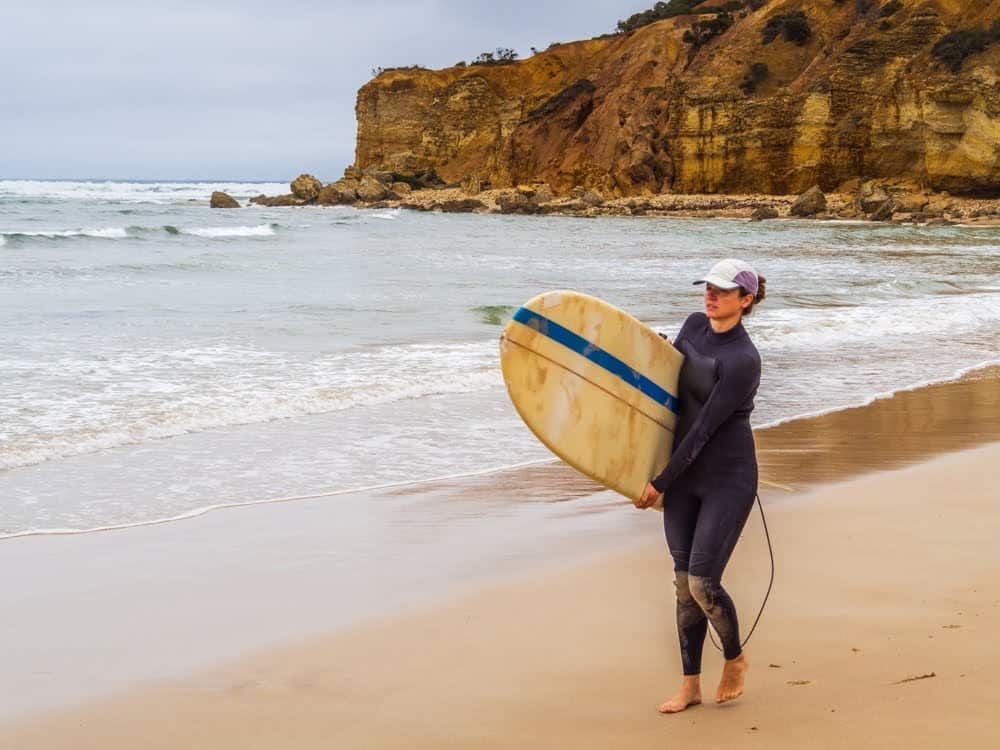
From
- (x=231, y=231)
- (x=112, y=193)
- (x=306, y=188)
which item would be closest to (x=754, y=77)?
(x=306, y=188)

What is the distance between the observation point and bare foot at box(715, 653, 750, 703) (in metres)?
3.61

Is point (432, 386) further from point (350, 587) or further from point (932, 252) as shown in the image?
point (932, 252)

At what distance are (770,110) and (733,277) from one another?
54.5 metres

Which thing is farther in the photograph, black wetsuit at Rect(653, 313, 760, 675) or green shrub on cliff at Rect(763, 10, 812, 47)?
green shrub on cliff at Rect(763, 10, 812, 47)

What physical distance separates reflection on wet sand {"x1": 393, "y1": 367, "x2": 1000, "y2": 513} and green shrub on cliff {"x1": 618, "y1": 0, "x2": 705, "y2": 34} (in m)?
70.1

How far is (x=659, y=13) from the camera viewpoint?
3182 inches

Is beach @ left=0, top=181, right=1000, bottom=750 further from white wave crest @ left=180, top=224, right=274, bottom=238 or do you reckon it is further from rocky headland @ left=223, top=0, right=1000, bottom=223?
rocky headland @ left=223, top=0, right=1000, bottom=223

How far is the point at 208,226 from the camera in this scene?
41.1 meters

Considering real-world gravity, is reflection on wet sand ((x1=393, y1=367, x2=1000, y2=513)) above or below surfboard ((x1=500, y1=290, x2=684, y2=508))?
below

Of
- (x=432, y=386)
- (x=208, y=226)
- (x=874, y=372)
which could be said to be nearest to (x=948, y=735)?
(x=432, y=386)

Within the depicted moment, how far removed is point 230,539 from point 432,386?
4586mm

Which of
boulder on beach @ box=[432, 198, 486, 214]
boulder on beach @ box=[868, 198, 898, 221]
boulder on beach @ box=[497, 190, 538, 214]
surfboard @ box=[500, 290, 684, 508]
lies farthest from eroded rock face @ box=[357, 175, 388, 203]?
surfboard @ box=[500, 290, 684, 508]

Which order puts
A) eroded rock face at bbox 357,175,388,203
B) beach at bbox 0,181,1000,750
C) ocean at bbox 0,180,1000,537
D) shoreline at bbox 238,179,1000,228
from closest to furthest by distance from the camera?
beach at bbox 0,181,1000,750
ocean at bbox 0,180,1000,537
shoreline at bbox 238,179,1000,228
eroded rock face at bbox 357,175,388,203

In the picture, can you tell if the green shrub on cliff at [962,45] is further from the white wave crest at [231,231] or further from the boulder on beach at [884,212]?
the white wave crest at [231,231]
